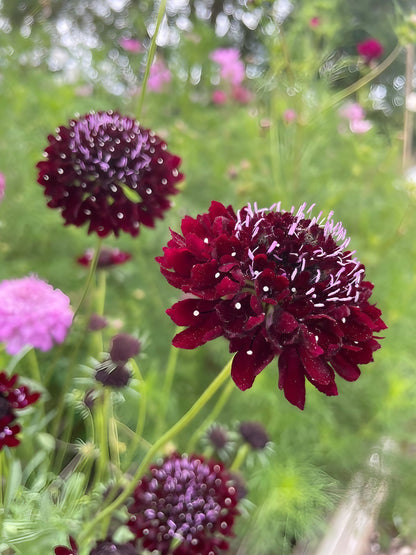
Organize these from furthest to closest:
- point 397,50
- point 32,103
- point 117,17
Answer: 1. point 117,17
2. point 32,103
3. point 397,50

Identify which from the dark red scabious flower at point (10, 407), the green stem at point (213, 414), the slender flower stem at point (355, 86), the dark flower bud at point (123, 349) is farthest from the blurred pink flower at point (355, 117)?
the dark red scabious flower at point (10, 407)

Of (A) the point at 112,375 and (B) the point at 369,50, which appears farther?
(B) the point at 369,50

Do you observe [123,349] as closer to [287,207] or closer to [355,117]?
[287,207]

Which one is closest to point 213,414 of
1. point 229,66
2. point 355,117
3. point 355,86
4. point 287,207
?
point 287,207

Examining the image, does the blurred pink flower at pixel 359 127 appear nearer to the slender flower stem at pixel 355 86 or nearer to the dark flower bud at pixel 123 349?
the slender flower stem at pixel 355 86

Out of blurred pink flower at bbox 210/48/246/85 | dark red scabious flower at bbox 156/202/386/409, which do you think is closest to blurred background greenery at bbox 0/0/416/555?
dark red scabious flower at bbox 156/202/386/409

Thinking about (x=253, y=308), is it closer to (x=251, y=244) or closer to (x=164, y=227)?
(x=251, y=244)

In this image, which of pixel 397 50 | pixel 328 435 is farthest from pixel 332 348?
pixel 397 50

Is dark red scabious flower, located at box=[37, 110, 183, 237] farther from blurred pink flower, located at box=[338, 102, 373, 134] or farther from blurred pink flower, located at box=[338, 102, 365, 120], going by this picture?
blurred pink flower, located at box=[338, 102, 365, 120]
